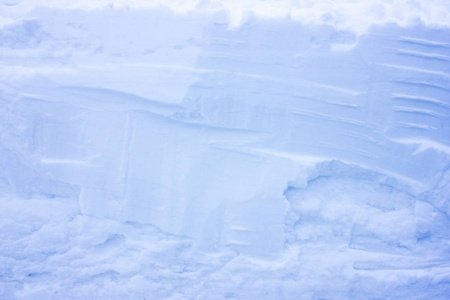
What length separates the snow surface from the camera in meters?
1.39

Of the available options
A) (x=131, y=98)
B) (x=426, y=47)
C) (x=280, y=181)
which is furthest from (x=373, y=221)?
(x=131, y=98)

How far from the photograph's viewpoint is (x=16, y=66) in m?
1.42

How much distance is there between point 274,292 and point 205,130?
2.20ft

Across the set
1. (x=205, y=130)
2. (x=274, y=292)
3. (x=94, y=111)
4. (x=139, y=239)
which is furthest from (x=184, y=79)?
(x=274, y=292)

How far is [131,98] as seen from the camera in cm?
140

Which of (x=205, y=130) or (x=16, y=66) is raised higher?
(x=16, y=66)

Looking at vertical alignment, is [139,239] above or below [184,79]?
below

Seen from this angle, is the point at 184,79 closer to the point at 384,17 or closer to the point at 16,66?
the point at 16,66

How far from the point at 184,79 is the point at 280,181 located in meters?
0.53

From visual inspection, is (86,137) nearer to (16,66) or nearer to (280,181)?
(16,66)

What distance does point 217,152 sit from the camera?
1.40 metres

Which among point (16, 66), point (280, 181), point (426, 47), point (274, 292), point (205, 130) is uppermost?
point (426, 47)

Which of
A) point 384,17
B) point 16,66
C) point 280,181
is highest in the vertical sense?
point 384,17

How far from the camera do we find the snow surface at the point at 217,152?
1.39 meters
